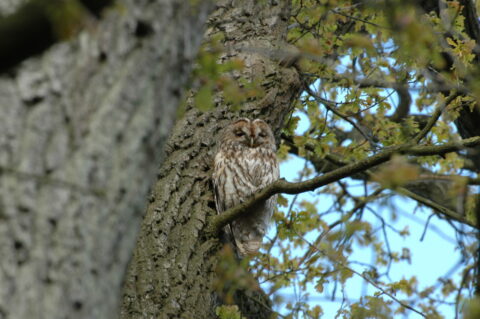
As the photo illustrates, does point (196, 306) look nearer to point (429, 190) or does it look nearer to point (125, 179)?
point (125, 179)

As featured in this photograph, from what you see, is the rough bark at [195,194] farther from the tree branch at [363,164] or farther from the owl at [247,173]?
the tree branch at [363,164]

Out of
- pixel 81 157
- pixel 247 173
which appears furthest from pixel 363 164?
pixel 247 173

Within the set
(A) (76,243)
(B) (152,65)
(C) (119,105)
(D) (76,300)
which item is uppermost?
(B) (152,65)

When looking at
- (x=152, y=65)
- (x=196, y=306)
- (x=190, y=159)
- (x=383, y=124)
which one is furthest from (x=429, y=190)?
(x=152, y=65)

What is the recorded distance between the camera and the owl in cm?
498

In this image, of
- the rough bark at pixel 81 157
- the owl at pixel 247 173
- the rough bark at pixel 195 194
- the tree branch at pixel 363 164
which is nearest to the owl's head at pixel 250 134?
the owl at pixel 247 173

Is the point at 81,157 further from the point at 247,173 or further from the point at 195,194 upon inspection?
the point at 247,173

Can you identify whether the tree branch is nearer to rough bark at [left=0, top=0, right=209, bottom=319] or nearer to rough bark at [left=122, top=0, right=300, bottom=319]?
rough bark at [left=122, top=0, right=300, bottom=319]

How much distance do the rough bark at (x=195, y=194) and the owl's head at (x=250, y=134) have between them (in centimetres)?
13

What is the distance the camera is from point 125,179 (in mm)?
1514

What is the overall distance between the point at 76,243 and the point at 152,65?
503 mm

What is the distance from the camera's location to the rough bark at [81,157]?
4.46ft

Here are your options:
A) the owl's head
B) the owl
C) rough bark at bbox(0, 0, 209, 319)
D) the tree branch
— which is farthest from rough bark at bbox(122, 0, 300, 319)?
rough bark at bbox(0, 0, 209, 319)

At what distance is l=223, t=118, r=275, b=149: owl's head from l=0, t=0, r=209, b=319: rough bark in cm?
315
